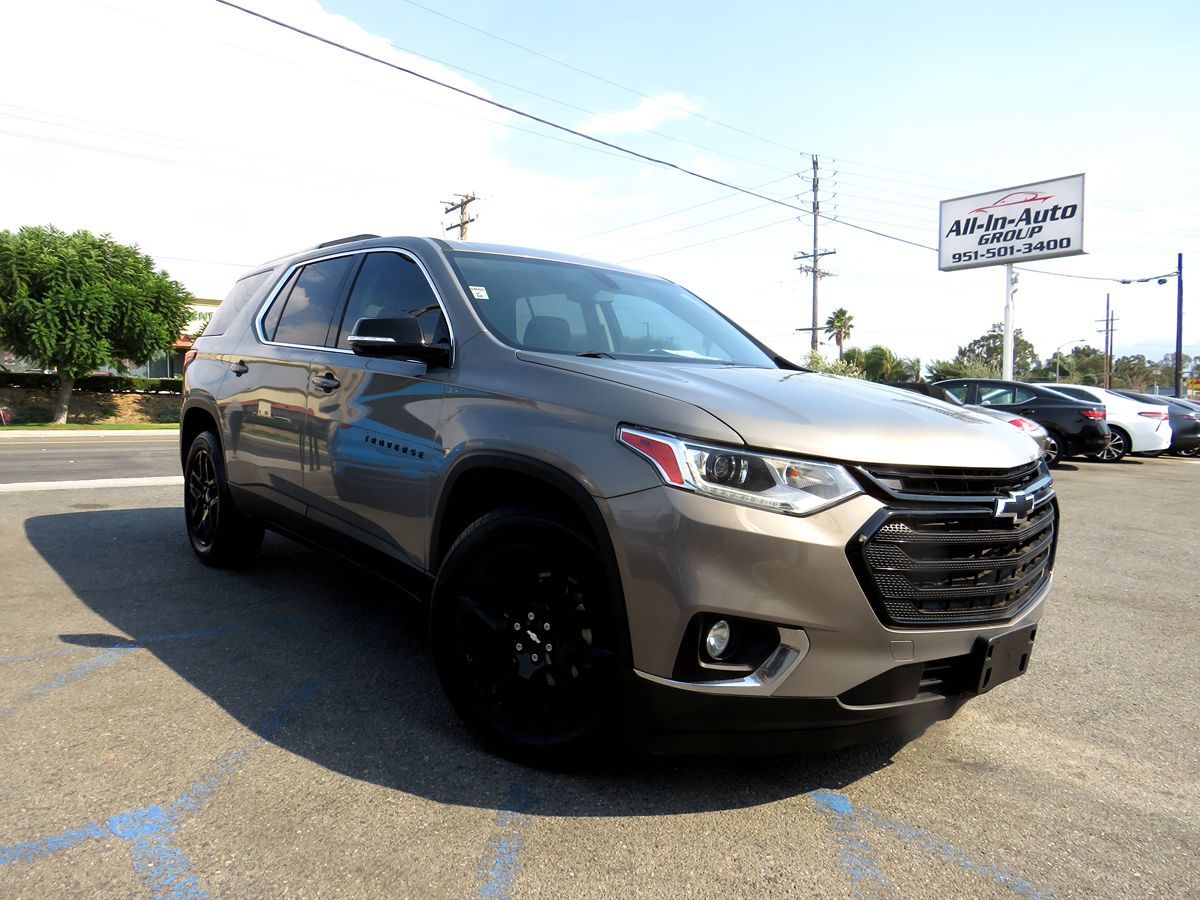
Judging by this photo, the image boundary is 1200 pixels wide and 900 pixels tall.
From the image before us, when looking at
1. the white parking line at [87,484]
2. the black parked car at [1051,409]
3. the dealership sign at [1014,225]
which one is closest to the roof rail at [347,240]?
the white parking line at [87,484]

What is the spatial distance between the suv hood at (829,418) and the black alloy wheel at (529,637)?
1.79 ft

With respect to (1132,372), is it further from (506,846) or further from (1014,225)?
(506,846)

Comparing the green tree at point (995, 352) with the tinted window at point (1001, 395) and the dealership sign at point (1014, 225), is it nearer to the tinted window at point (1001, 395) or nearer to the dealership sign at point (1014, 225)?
the dealership sign at point (1014, 225)

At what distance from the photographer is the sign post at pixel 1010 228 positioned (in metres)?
29.6

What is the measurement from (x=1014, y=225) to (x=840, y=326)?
92.2 ft

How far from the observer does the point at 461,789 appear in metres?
2.58

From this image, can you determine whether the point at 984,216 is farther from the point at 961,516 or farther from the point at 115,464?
the point at 961,516

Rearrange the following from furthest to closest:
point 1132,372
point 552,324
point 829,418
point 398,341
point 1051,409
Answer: point 1132,372
point 1051,409
point 552,324
point 398,341
point 829,418

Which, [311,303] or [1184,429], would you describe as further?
[1184,429]

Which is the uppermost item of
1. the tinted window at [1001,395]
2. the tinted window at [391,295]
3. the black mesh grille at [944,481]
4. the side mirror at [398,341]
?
the tinted window at [391,295]

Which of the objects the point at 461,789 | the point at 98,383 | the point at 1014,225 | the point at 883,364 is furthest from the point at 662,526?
the point at 883,364

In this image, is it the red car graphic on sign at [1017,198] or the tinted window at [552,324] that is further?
the red car graphic on sign at [1017,198]

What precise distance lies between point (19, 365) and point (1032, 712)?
41.1 metres

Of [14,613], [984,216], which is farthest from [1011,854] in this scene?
[984,216]
